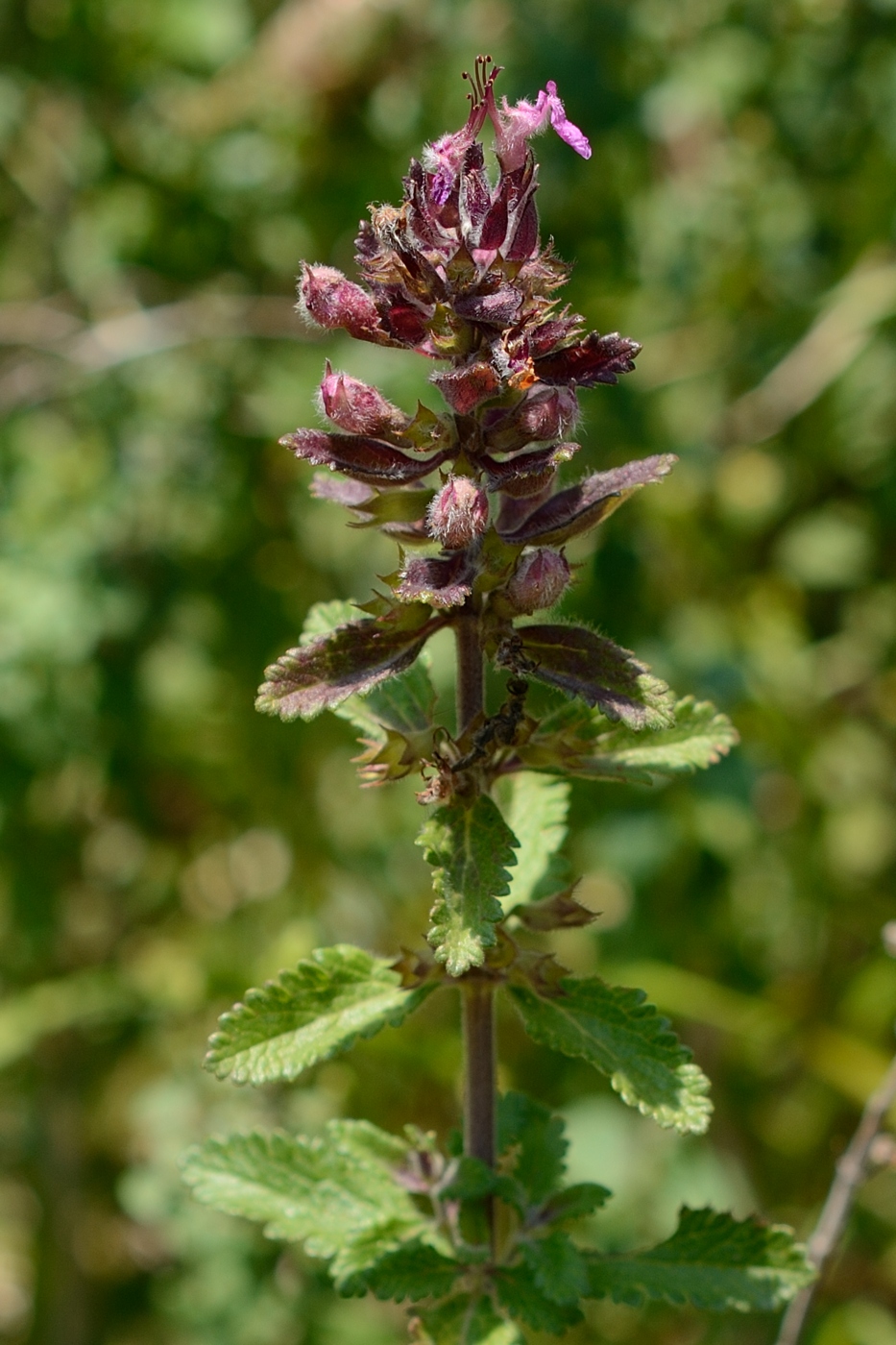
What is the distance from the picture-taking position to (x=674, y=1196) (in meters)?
2.63

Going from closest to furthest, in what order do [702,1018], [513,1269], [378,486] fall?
[378,486] < [513,1269] < [702,1018]

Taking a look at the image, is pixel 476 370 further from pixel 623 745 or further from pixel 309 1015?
pixel 309 1015

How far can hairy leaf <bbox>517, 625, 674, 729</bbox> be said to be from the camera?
1.10m

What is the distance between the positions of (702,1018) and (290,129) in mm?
2303

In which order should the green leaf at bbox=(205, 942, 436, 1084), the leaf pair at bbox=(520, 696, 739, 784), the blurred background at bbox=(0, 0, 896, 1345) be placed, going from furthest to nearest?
the blurred background at bbox=(0, 0, 896, 1345)
the leaf pair at bbox=(520, 696, 739, 784)
the green leaf at bbox=(205, 942, 436, 1084)

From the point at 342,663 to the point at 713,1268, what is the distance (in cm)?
70

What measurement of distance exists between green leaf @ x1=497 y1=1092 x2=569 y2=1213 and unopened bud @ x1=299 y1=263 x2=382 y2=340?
0.81 metres

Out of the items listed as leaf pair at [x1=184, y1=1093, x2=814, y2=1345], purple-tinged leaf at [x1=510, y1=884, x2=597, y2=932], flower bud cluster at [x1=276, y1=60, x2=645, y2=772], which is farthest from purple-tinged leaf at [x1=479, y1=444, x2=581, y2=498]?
leaf pair at [x1=184, y1=1093, x2=814, y2=1345]

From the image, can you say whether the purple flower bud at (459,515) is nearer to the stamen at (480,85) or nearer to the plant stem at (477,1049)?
the plant stem at (477,1049)

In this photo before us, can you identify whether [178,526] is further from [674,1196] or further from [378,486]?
[378,486]

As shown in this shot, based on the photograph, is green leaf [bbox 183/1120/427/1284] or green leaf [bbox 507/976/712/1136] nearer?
green leaf [bbox 507/976/712/1136]

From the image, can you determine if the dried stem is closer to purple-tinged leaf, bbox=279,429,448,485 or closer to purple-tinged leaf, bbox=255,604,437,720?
purple-tinged leaf, bbox=255,604,437,720

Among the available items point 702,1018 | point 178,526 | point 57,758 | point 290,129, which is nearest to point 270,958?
point 57,758

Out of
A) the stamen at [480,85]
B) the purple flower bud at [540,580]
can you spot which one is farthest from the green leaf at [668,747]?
the stamen at [480,85]
